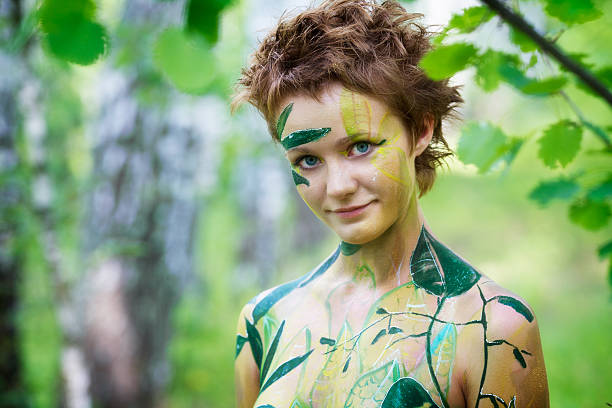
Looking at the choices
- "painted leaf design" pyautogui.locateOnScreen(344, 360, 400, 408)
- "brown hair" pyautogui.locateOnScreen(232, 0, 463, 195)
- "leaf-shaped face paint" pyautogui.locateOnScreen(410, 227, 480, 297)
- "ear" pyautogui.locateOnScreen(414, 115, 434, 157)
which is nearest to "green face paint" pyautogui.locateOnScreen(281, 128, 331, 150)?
"brown hair" pyautogui.locateOnScreen(232, 0, 463, 195)

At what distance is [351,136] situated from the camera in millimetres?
1431

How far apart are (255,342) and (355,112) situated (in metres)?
0.92

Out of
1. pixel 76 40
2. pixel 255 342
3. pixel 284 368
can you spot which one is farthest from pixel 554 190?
pixel 76 40

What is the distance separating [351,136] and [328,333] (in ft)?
2.06

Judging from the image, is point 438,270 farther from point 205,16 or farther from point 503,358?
point 205,16

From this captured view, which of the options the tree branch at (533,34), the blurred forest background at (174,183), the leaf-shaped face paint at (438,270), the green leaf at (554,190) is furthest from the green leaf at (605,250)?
the tree branch at (533,34)

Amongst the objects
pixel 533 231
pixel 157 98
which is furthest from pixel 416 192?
pixel 533 231

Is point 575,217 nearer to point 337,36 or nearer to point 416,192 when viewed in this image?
point 416,192

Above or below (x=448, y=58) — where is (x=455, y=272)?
below

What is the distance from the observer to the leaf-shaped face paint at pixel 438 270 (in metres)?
1.47

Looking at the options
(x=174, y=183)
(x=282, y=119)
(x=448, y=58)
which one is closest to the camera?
(x=448, y=58)

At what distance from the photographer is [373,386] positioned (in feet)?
4.70

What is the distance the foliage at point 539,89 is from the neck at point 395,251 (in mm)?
296

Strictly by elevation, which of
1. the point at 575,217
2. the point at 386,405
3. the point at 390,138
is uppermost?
the point at 390,138
